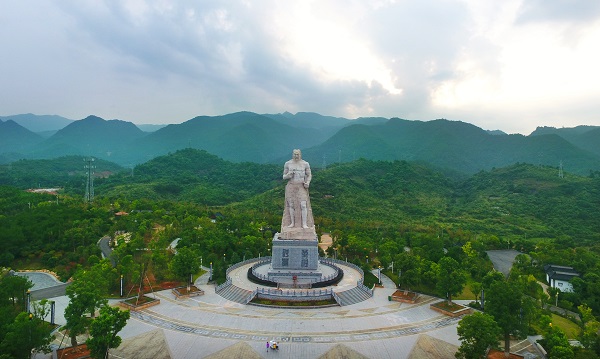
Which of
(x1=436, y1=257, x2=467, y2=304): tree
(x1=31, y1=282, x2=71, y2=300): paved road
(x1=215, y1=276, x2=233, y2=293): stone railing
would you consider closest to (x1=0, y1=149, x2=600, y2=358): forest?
(x1=436, y1=257, x2=467, y2=304): tree

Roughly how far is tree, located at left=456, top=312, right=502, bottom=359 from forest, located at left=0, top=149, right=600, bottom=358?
8473mm

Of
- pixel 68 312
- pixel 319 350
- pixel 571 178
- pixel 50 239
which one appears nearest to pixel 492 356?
pixel 319 350

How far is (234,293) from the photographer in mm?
25344

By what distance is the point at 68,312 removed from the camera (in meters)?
18.0

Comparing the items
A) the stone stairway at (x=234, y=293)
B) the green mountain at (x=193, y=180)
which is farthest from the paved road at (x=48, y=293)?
the green mountain at (x=193, y=180)

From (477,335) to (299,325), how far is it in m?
8.97

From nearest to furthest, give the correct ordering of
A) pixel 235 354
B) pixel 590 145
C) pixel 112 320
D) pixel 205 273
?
pixel 112 320, pixel 235 354, pixel 205 273, pixel 590 145

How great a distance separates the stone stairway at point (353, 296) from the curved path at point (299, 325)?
488 mm

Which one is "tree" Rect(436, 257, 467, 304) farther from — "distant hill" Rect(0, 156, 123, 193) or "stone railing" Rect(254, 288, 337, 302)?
"distant hill" Rect(0, 156, 123, 193)

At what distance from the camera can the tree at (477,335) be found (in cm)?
1641

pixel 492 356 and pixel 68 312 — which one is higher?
pixel 68 312

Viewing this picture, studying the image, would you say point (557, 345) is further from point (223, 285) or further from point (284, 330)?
point (223, 285)

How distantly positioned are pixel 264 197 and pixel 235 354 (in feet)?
175

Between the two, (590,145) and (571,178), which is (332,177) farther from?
(590,145)
